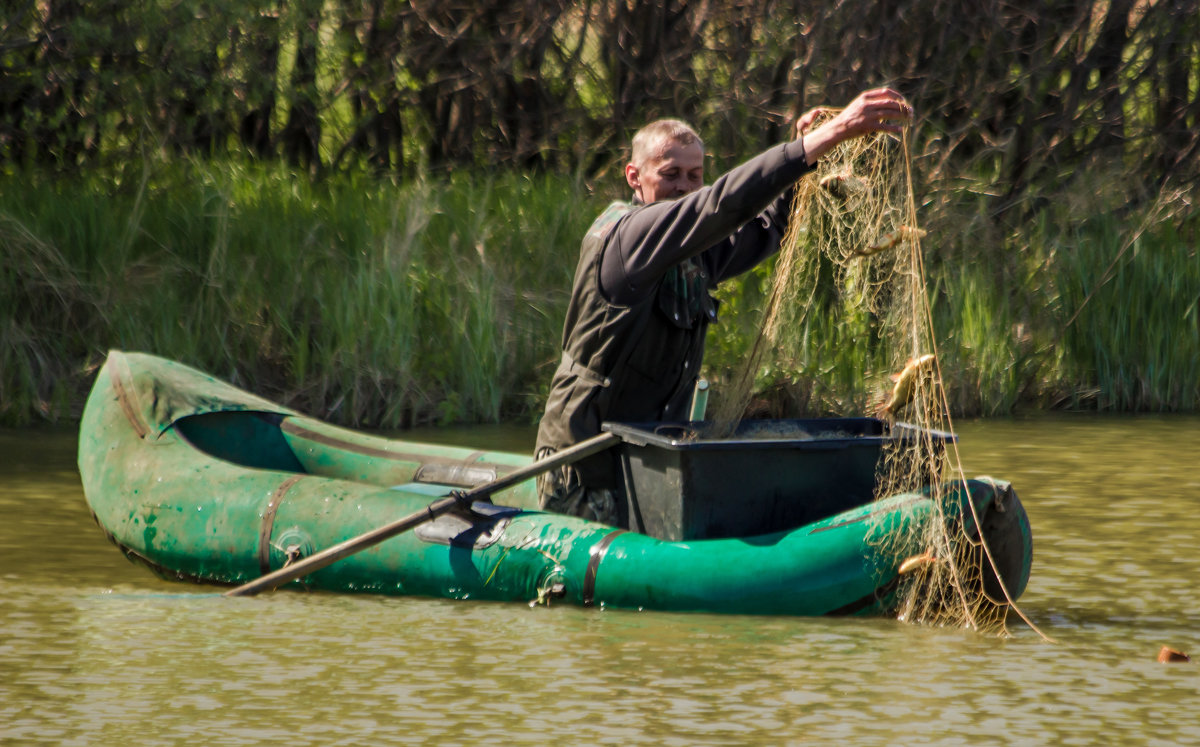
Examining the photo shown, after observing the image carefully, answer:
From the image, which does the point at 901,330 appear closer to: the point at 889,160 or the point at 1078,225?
the point at 889,160

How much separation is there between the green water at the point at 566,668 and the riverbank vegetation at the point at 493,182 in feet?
9.84

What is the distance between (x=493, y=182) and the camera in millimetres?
10789

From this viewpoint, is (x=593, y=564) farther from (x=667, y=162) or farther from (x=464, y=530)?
(x=667, y=162)

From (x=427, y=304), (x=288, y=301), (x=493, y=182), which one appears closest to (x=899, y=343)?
(x=427, y=304)

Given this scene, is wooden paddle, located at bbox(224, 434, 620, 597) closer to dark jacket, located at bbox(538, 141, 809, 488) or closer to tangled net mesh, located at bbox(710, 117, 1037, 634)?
dark jacket, located at bbox(538, 141, 809, 488)

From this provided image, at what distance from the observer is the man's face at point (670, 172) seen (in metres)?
5.29

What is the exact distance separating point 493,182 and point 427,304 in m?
1.87

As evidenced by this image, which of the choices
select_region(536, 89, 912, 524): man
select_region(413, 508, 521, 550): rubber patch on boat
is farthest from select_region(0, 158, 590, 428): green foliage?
select_region(536, 89, 912, 524): man

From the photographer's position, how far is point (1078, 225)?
1003 cm

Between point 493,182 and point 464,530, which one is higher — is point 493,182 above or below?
above

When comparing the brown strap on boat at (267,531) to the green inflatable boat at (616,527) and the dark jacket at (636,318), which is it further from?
the dark jacket at (636,318)

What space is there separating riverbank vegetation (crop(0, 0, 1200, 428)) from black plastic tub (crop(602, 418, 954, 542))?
358cm

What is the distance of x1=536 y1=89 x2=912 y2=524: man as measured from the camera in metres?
5.08

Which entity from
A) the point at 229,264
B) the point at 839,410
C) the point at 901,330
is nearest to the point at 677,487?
the point at 901,330
